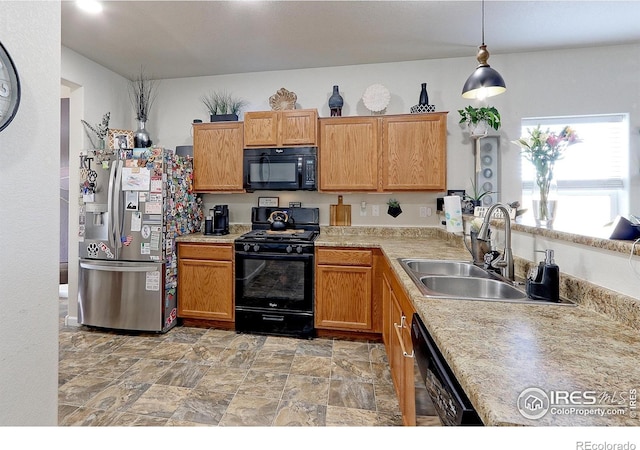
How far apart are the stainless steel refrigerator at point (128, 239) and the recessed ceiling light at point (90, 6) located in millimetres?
1072

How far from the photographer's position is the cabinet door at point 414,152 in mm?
2846

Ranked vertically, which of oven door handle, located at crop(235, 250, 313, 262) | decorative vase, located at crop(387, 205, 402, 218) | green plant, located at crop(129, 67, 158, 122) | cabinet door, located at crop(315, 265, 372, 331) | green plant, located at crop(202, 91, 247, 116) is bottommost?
cabinet door, located at crop(315, 265, 372, 331)

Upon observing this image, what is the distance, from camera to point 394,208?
321cm

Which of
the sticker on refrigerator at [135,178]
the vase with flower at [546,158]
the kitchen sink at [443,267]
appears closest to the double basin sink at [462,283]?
the kitchen sink at [443,267]

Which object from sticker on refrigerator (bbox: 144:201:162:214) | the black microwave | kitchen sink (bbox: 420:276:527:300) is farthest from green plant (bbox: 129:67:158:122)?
kitchen sink (bbox: 420:276:527:300)

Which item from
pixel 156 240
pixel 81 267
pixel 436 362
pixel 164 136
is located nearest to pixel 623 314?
pixel 436 362

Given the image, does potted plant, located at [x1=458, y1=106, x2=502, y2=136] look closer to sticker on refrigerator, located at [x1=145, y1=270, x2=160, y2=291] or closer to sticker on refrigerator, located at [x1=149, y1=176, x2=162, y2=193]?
sticker on refrigerator, located at [x1=149, y1=176, x2=162, y2=193]

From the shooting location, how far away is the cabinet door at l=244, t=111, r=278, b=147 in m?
3.00

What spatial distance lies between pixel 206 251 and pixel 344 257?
1.35 m

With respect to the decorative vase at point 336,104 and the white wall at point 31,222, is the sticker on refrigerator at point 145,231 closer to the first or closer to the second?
the white wall at point 31,222

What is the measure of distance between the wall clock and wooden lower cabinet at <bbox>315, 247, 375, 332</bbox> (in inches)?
83.5

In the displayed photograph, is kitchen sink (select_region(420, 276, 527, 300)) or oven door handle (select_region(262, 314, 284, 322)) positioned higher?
kitchen sink (select_region(420, 276, 527, 300))

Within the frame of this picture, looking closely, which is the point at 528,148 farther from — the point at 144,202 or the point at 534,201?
the point at 144,202

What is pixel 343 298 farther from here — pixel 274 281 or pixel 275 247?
pixel 275 247
